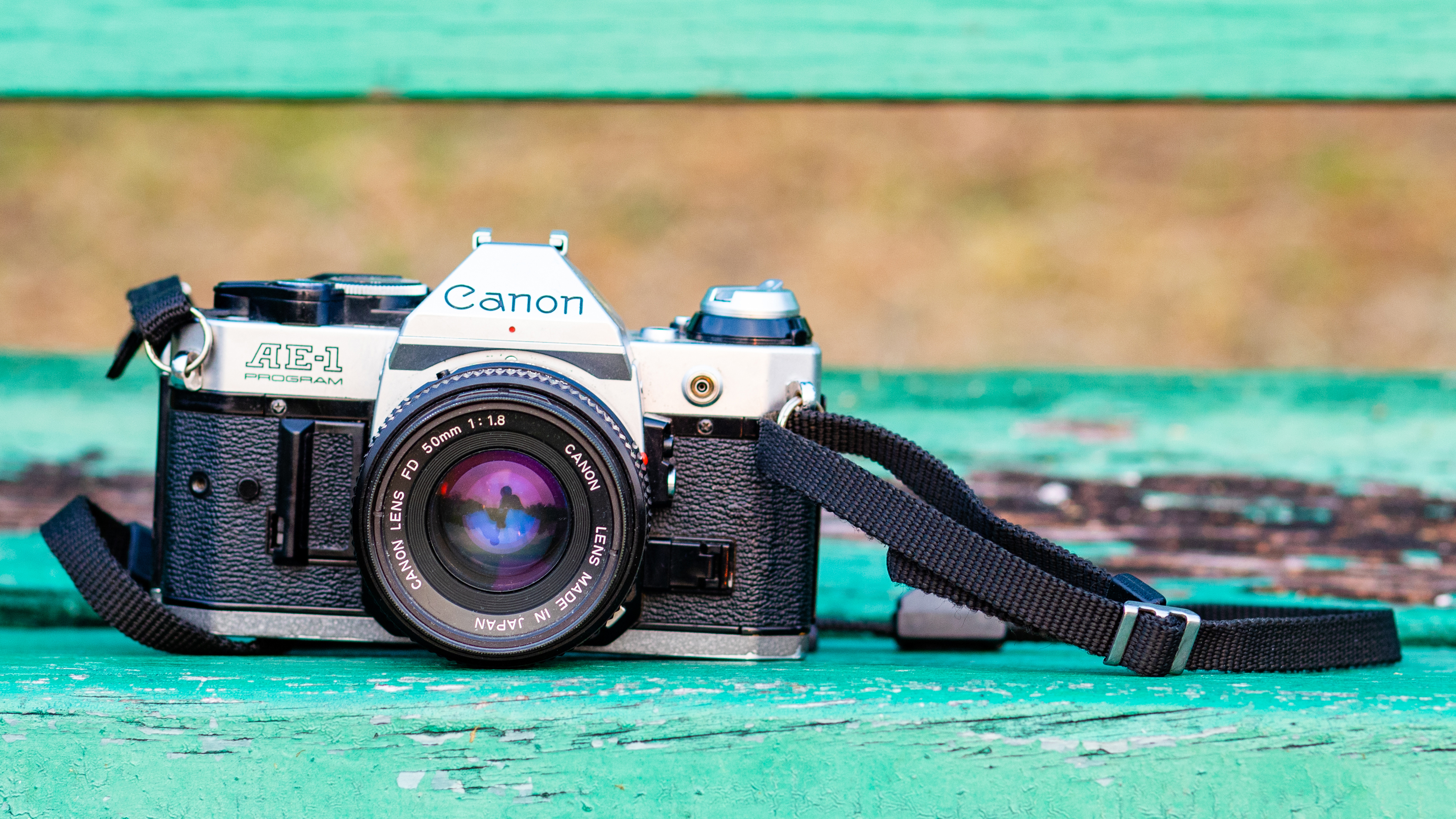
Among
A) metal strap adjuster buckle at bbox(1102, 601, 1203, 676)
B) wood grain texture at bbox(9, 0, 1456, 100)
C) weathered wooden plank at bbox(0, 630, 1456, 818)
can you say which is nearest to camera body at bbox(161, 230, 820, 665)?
weathered wooden plank at bbox(0, 630, 1456, 818)

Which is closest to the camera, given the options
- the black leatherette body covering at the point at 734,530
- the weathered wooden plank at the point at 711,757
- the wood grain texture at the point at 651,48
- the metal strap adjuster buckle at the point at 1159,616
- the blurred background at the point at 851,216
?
the weathered wooden plank at the point at 711,757

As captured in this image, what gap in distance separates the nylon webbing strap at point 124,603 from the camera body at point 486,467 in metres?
0.02

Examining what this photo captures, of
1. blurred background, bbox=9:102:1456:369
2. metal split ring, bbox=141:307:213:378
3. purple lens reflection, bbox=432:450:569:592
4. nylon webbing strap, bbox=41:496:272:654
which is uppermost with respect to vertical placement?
blurred background, bbox=9:102:1456:369

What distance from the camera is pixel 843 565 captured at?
1.30 meters

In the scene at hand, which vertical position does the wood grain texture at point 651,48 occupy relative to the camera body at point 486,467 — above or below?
above

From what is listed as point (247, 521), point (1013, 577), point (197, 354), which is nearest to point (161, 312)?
point (197, 354)

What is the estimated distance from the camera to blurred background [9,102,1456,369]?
375cm

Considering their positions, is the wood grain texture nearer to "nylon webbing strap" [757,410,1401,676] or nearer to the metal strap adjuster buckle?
"nylon webbing strap" [757,410,1401,676]

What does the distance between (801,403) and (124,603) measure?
0.50 m

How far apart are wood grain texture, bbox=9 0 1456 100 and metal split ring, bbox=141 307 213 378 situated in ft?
1.97

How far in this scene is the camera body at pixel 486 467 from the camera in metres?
0.92

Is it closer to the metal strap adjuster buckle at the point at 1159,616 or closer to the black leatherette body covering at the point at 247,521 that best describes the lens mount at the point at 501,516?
the black leatherette body covering at the point at 247,521

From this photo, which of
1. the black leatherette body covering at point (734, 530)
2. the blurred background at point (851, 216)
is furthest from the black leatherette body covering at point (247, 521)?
the blurred background at point (851, 216)

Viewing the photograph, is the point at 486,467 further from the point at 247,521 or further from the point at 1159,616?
the point at 1159,616
